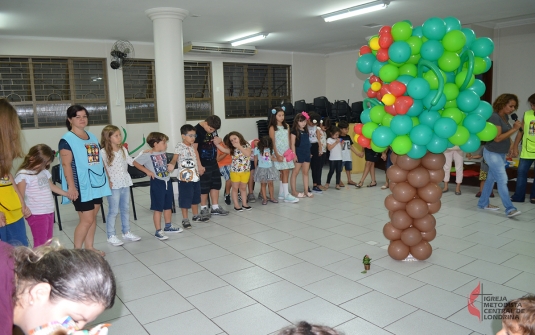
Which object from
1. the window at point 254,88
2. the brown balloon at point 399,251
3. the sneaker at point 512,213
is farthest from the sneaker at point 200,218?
the window at point 254,88

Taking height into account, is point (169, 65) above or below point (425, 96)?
above

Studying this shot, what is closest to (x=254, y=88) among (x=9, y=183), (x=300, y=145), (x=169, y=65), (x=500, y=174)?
(x=169, y=65)

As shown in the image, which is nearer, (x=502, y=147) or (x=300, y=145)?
(x=502, y=147)

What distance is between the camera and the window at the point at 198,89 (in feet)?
35.3

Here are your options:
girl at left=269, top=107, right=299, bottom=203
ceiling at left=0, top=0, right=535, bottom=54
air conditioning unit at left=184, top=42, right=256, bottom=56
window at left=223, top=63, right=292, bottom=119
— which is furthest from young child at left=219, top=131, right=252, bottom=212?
window at left=223, top=63, right=292, bottom=119

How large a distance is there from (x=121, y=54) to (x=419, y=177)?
24.0 feet

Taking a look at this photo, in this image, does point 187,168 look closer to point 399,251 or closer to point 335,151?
point 399,251

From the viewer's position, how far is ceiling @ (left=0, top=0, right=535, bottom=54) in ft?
21.1

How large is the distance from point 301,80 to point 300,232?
8440 millimetres

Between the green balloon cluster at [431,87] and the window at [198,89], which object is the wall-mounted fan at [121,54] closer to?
the window at [198,89]

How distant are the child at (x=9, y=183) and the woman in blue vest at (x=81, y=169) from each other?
2.01ft

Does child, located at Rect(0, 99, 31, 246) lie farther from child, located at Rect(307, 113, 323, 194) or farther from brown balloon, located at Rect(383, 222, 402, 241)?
child, located at Rect(307, 113, 323, 194)

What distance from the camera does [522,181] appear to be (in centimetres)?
606

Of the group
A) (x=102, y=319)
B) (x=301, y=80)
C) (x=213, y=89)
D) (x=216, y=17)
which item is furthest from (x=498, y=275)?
(x=301, y=80)
